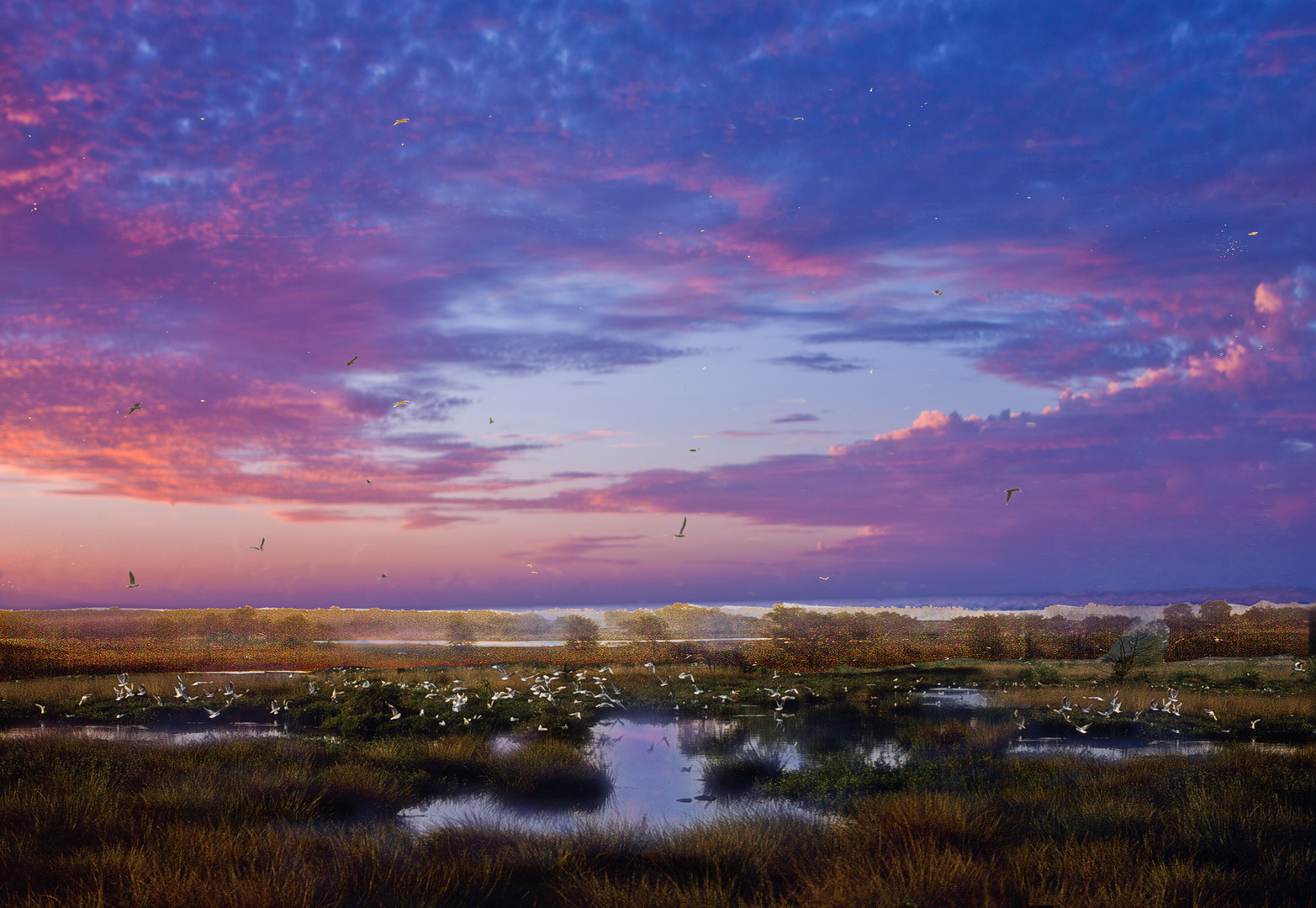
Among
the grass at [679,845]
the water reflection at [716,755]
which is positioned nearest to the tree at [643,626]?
the water reflection at [716,755]

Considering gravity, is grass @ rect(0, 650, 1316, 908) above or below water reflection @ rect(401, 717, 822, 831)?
above

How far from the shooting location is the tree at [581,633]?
59203 mm

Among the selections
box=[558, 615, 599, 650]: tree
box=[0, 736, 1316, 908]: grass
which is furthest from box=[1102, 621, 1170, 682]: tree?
box=[558, 615, 599, 650]: tree

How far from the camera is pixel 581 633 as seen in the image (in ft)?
199

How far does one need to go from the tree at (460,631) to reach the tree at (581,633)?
67.3 ft

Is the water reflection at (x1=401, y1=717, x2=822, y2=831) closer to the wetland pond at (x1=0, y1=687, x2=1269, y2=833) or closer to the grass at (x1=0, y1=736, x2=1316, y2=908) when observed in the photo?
the wetland pond at (x1=0, y1=687, x2=1269, y2=833)

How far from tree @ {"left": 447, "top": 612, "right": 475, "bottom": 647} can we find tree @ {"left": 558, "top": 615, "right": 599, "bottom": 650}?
2051cm

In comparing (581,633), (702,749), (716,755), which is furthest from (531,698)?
(581,633)

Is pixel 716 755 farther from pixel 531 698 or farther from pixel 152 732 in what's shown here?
pixel 152 732

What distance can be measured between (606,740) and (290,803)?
11.6 metres

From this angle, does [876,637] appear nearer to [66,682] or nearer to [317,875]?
[66,682]

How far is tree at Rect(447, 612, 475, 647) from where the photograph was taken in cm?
8378

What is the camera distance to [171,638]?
68.1 meters

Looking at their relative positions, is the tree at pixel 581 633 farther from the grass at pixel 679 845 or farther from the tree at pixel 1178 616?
the tree at pixel 1178 616
